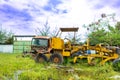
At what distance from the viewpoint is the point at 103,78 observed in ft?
31.6

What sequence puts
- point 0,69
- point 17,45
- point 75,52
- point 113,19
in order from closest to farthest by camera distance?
1. point 0,69
2. point 75,52
3. point 113,19
4. point 17,45

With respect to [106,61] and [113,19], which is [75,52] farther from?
[113,19]

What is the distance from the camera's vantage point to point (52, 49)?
16734 millimetres

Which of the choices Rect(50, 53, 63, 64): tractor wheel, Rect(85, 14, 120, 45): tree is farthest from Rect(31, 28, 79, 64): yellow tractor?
Rect(85, 14, 120, 45): tree

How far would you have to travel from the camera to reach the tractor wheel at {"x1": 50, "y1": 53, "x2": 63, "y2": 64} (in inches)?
618

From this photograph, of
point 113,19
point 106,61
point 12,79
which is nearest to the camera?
point 12,79

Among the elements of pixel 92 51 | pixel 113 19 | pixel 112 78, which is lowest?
pixel 112 78

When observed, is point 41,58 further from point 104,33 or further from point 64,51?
point 104,33

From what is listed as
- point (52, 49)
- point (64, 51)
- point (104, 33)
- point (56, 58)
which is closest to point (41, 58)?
point (56, 58)

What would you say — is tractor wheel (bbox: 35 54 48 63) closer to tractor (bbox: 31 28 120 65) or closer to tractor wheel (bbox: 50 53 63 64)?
tractor (bbox: 31 28 120 65)

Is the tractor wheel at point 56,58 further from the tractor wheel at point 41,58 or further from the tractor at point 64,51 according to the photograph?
the tractor wheel at point 41,58

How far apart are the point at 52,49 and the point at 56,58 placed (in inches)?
41.5

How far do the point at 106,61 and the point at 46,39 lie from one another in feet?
14.1

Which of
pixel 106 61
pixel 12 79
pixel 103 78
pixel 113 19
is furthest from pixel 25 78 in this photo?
pixel 113 19
